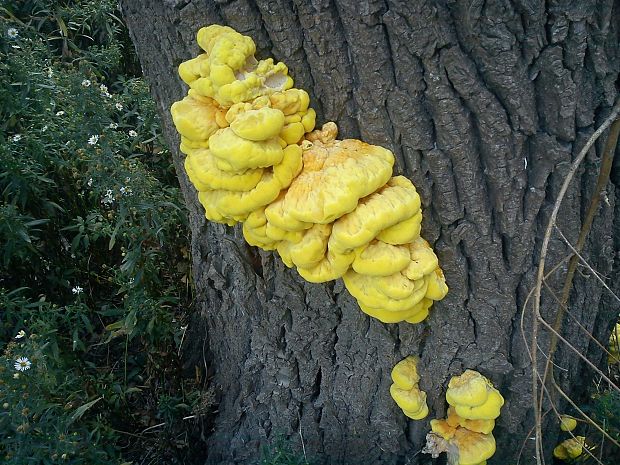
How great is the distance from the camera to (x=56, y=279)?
2891mm

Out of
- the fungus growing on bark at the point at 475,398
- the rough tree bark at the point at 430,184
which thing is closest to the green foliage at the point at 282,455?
the rough tree bark at the point at 430,184

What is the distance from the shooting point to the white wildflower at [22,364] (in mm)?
2020

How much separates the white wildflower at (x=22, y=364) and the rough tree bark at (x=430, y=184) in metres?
0.73

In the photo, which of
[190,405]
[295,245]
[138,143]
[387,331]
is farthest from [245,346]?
[138,143]

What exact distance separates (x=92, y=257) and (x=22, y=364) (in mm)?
1136

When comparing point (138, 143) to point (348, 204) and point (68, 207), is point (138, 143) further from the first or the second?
point (348, 204)

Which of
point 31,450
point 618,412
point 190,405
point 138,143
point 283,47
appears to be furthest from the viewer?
point 138,143

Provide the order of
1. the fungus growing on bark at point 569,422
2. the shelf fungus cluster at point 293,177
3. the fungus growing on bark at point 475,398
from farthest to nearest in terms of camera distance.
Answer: the fungus growing on bark at point 569,422, the fungus growing on bark at point 475,398, the shelf fungus cluster at point 293,177

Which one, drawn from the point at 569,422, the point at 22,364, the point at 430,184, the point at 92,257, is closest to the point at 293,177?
the point at 430,184

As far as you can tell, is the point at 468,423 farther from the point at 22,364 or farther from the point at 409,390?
the point at 22,364

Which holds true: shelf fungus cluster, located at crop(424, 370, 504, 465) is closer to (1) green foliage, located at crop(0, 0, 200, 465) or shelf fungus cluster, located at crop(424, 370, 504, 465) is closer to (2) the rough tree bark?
(2) the rough tree bark

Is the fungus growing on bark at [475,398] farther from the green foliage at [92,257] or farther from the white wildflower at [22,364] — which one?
the white wildflower at [22,364]

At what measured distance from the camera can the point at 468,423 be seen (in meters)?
2.02

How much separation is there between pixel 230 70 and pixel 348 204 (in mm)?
445
